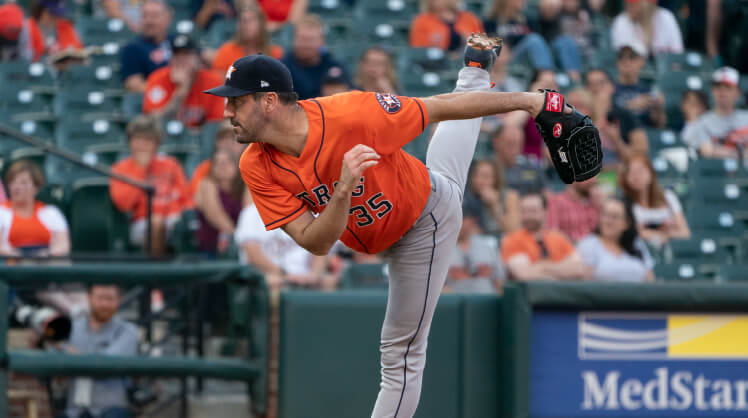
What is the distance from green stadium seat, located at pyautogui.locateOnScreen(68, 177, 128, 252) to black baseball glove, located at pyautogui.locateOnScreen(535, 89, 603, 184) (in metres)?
3.76

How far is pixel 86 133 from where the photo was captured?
7.84 metres

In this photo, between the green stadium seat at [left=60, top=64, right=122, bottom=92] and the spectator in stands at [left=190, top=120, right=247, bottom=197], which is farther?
the green stadium seat at [left=60, top=64, right=122, bottom=92]

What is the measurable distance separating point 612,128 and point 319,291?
3.94m

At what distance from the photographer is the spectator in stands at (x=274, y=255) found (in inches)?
247

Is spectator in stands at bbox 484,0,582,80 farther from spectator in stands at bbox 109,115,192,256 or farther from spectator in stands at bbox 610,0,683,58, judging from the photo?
spectator in stands at bbox 109,115,192,256

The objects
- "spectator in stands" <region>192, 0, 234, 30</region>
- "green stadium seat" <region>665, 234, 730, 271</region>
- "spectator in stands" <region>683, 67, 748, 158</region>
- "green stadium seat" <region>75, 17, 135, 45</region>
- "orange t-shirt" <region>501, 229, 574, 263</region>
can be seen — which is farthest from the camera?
"spectator in stands" <region>192, 0, 234, 30</region>

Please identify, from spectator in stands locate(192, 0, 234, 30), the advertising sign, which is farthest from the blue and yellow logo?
spectator in stands locate(192, 0, 234, 30)

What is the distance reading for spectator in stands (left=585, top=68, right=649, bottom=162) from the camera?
8.55m

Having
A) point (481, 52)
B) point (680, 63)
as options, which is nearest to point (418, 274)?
A: point (481, 52)

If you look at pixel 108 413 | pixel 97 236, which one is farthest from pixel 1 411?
pixel 97 236

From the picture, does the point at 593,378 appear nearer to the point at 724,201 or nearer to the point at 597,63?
the point at 724,201

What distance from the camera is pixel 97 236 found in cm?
663

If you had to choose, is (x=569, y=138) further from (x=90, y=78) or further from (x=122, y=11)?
(x=122, y=11)

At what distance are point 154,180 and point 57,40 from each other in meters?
3.09
